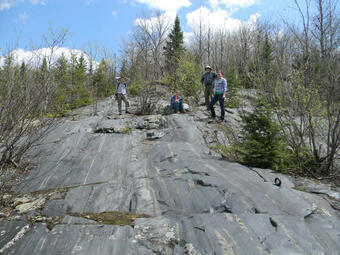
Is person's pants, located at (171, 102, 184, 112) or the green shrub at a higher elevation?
person's pants, located at (171, 102, 184, 112)

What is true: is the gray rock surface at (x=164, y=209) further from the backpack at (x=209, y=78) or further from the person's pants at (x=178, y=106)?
the person's pants at (x=178, y=106)

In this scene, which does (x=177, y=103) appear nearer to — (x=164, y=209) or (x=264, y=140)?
(x=264, y=140)

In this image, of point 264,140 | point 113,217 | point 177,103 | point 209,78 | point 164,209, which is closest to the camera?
point 113,217

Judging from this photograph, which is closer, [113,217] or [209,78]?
[113,217]

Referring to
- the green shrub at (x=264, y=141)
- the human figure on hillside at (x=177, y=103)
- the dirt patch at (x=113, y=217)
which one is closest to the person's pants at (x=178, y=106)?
the human figure on hillside at (x=177, y=103)

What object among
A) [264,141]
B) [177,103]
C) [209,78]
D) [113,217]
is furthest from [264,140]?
[177,103]

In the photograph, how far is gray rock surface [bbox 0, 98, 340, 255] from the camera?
96.4 inches

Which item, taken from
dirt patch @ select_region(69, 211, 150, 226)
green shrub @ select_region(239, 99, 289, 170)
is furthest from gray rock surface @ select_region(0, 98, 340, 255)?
green shrub @ select_region(239, 99, 289, 170)

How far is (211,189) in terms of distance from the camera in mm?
3666

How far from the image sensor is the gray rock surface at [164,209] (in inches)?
96.4

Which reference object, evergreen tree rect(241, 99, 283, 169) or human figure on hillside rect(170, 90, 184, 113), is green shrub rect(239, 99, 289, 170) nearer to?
evergreen tree rect(241, 99, 283, 169)

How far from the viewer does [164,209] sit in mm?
3309

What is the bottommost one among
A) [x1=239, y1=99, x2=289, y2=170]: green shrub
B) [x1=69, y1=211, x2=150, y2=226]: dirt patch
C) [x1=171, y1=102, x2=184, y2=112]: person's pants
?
[x1=69, y1=211, x2=150, y2=226]: dirt patch

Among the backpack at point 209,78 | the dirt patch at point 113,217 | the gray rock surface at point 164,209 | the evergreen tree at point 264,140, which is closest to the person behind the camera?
the gray rock surface at point 164,209
